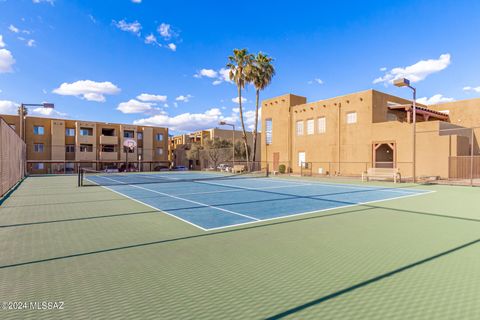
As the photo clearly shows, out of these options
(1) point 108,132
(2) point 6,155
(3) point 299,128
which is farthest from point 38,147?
Result: (3) point 299,128

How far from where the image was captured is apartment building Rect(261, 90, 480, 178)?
23.3 meters

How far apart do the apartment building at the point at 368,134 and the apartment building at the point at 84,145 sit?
89.9ft

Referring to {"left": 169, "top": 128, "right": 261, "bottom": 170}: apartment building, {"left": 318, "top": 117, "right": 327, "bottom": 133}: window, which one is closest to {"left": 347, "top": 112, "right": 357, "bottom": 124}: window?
{"left": 318, "top": 117, "right": 327, "bottom": 133}: window

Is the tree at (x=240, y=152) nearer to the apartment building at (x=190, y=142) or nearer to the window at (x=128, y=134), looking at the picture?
the apartment building at (x=190, y=142)

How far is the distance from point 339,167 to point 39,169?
4775cm

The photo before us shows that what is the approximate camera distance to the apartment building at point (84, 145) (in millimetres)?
47344

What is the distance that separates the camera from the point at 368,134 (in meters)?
27.9

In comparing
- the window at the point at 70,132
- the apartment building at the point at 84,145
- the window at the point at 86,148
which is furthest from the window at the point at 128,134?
the window at the point at 70,132

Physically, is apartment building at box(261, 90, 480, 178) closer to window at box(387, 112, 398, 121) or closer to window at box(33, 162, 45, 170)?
window at box(387, 112, 398, 121)

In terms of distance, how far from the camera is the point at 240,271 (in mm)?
4160

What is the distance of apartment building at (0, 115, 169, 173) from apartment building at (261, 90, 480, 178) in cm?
2739

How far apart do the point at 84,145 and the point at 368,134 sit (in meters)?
48.1

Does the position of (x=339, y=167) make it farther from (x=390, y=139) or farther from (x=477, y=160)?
(x=477, y=160)

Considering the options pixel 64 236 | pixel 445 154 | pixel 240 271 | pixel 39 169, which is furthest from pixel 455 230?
pixel 39 169
